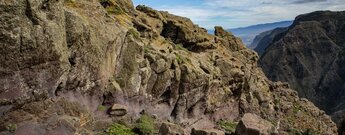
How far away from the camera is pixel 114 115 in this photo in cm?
4381

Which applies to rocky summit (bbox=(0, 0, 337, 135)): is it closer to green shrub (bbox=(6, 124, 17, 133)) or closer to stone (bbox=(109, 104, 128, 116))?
stone (bbox=(109, 104, 128, 116))

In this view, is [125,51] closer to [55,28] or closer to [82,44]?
[82,44]

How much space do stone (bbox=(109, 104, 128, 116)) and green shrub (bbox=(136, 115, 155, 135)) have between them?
1.89 metres

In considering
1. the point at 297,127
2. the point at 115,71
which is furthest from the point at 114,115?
the point at 297,127

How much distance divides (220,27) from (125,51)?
55.4 metres

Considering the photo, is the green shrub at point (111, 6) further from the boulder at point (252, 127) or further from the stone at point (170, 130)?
the boulder at point (252, 127)

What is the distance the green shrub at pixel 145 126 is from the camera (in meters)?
44.0

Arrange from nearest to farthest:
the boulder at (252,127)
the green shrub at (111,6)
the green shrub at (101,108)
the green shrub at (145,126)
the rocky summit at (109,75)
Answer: the rocky summit at (109,75) < the boulder at (252,127) < the green shrub at (101,108) < the green shrub at (145,126) < the green shrub at (111,6)

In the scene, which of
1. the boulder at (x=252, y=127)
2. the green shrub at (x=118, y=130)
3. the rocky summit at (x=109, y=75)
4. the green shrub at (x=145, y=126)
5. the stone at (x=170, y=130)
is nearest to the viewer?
the rocky summit at (x=109, y=75)

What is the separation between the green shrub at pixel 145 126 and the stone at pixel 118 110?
189 cm

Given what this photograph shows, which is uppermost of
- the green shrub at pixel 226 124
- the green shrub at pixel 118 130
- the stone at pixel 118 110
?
the stone at pixel 118 110

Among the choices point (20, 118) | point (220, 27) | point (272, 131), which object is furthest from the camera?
point (220, 27)

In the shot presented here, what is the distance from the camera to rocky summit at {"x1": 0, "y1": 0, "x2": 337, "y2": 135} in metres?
31.7

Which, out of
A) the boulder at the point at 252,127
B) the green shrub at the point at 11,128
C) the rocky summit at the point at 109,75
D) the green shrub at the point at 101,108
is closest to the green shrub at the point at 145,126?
the rocky summit at the point at 109,75
